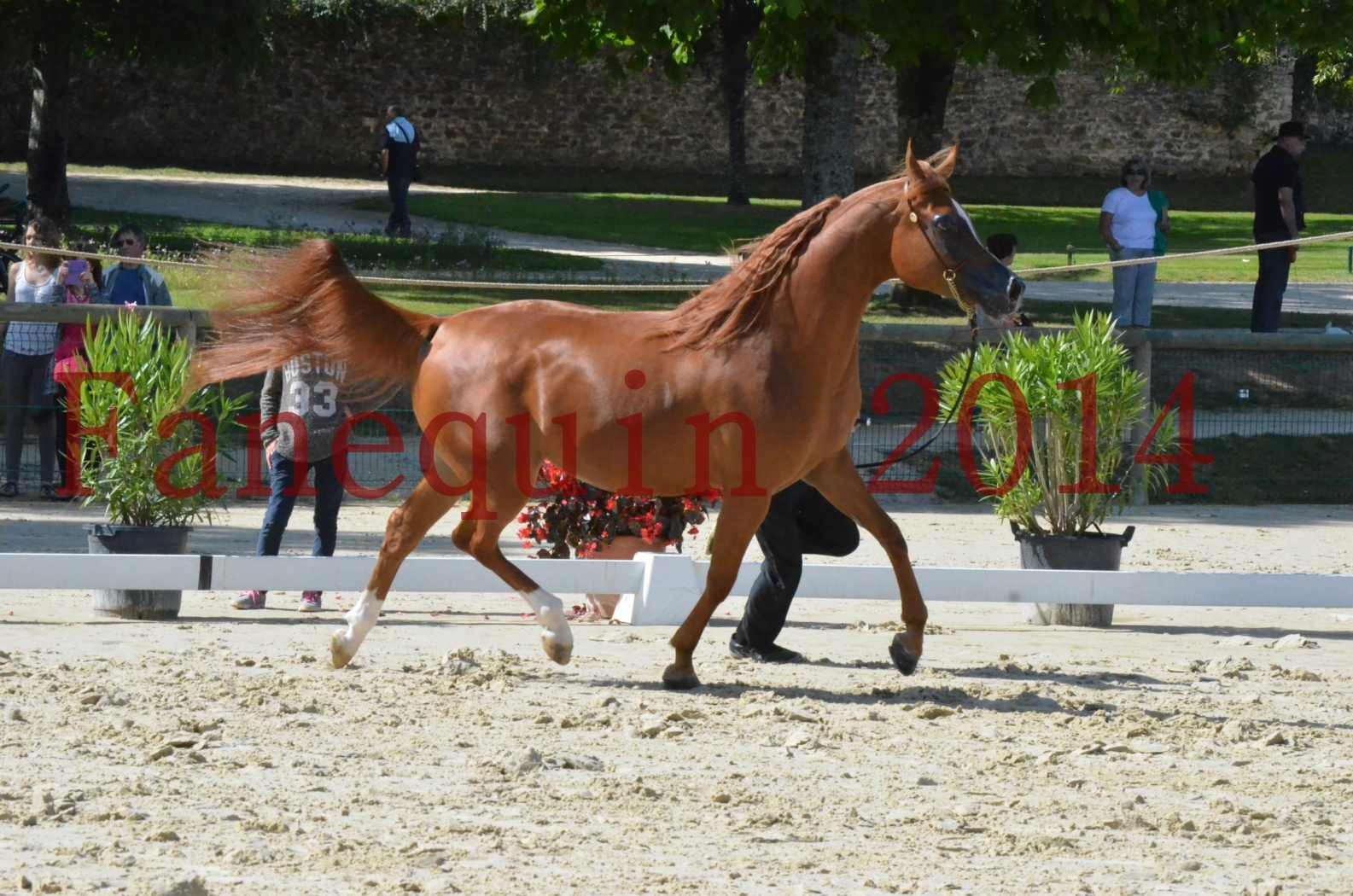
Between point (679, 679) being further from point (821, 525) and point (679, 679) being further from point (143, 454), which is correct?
point (143, 454)

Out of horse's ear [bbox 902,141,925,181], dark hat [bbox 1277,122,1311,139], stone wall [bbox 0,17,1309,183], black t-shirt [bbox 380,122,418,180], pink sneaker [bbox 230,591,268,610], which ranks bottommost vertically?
pink sneaker [bbox 230,591,268,610]

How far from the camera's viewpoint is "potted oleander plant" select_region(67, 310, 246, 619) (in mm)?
8367

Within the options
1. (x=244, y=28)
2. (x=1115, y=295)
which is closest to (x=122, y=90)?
(x=244, y=28)

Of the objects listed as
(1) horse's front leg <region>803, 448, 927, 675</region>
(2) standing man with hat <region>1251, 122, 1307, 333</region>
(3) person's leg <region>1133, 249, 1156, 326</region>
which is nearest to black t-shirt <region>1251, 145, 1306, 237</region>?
(2) standing man with hat <region>1251, 122, 1307, 333</region>

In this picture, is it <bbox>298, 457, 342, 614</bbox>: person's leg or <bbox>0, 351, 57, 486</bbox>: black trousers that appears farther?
<bbox>0, 351, 57, 486</bbox>: black trousers

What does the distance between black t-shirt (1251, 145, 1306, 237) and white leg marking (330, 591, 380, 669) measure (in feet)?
36.5

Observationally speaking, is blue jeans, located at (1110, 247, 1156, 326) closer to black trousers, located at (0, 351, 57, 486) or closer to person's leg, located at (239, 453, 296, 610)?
black trousers, located at (0, 351, 57, 486)

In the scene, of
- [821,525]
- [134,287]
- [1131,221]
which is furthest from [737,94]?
[821,525]

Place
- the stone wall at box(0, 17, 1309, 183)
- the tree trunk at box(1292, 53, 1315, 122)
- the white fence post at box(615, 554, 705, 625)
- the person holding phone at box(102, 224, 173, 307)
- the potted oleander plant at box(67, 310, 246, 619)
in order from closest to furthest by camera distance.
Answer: the white fence post at box(615, 554, 705, 625) → the potted oleander plant at box(67, 310, 246, 619) → the person holding phone at box(102, 224, 173, 307) → the stone wall at box(0, 17, 1309, 183) → the tree trunk at box(1292, 53, 1315, 122)

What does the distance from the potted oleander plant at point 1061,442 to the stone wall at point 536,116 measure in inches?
1014

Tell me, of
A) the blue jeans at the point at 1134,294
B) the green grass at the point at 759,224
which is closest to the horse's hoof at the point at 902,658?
the blue jeans at the point at 1134,294

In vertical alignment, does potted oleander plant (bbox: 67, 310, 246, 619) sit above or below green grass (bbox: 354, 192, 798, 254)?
below

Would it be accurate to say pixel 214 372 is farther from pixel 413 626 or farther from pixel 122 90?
pixel 122 90

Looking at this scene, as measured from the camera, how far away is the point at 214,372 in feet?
23.4
